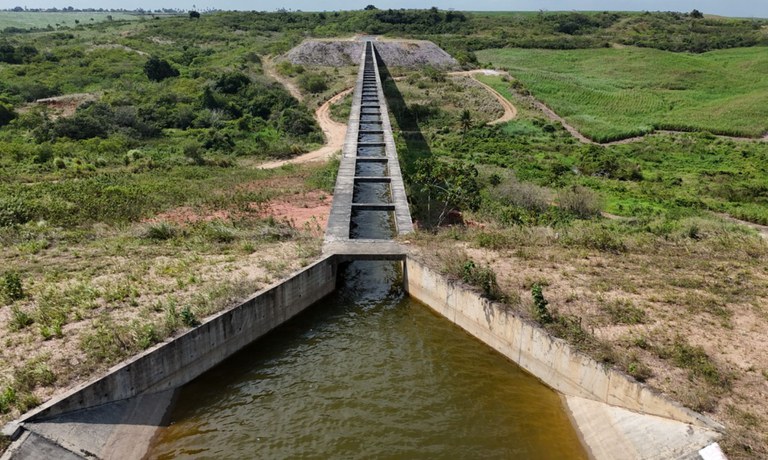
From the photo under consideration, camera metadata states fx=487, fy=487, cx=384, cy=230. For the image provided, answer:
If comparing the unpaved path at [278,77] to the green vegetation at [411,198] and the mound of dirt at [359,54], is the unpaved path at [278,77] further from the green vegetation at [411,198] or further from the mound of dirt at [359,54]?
the mound of dirt at [359,54]

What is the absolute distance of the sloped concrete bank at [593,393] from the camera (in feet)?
41.0

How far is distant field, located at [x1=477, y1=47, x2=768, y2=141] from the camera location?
60594 millimetres

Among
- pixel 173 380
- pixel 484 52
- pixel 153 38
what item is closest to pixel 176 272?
pixel 173 380

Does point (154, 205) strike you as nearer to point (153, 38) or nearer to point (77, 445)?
Answer: point (77, 445)

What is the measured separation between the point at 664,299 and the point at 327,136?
1556 inches

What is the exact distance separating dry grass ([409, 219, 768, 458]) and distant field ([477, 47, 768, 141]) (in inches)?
1446

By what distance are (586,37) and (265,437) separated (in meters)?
136

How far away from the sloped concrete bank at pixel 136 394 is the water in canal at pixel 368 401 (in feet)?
1.86

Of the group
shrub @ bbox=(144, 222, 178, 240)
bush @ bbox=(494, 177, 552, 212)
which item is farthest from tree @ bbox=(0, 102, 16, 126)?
bush @ bbox=(494, 177, 552, 212)

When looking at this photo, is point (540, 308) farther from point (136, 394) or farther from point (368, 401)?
point (136, 394)

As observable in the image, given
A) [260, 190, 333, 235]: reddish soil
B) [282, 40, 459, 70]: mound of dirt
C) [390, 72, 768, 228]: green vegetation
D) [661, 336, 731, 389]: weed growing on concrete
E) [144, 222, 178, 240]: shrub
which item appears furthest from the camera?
[282, 40, 459, 70]: mound of dirt

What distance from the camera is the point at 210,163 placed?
1597 inches

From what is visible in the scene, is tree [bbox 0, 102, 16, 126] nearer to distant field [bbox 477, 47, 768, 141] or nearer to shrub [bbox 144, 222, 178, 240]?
shrub [bbox 144, 222, 178, 240]

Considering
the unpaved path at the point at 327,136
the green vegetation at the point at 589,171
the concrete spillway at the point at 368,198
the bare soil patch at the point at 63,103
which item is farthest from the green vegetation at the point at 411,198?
the unpaved path at the point at 327,136
